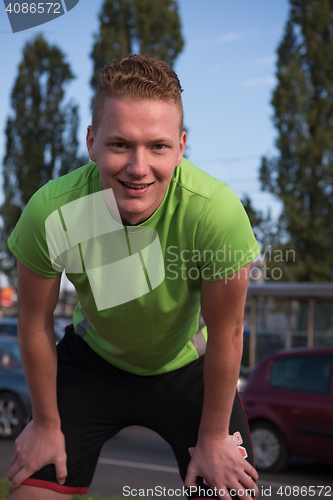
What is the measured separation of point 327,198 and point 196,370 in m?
21.9

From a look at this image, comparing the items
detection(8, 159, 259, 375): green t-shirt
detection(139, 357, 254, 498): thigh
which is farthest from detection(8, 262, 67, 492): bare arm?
detection(139, 357, 254, 498): thigh

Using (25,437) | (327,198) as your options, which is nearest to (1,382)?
(25,437)

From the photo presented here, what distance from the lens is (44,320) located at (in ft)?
7.37

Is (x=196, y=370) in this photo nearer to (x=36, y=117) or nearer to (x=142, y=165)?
(x=142, y=165)

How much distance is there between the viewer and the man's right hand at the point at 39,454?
2.29 meters

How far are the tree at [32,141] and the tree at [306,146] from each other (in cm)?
1083

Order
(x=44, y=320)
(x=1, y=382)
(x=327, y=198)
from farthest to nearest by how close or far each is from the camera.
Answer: (x=327, y=198), (x=1, y=382), (x=44, y=320)

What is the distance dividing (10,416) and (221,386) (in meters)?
7.42

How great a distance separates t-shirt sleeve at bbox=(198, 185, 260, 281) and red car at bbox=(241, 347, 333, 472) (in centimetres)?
529

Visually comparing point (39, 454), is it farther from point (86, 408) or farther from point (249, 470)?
point (249, 470)

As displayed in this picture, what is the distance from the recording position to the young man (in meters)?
1.97

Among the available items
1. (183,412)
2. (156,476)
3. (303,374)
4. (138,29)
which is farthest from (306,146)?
(183,412)

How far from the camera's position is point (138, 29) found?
87.6 ft

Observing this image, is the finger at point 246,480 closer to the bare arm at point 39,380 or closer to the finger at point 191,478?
the finger at point 191,478
